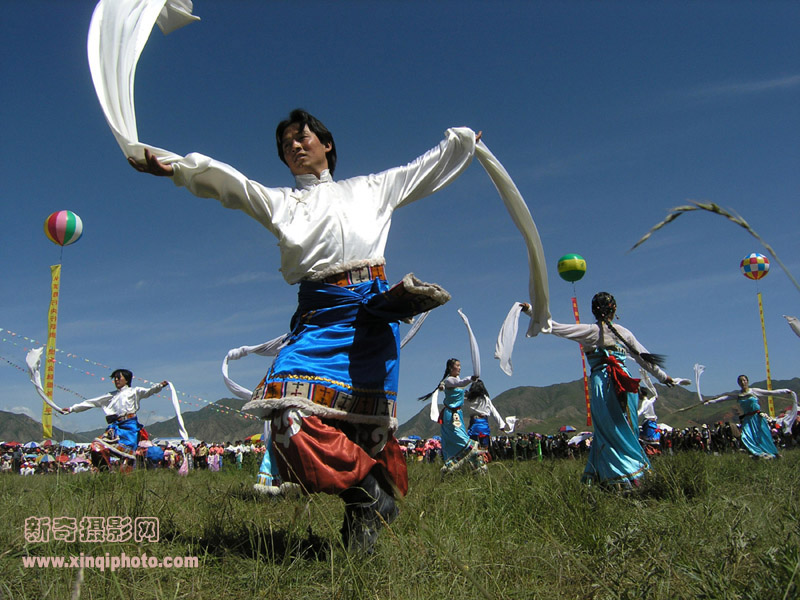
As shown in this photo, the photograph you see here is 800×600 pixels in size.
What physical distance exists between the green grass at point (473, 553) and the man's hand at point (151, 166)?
5.37 ft

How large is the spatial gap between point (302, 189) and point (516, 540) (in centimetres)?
214

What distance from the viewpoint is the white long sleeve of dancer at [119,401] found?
30.3 ft

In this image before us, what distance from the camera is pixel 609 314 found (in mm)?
5898

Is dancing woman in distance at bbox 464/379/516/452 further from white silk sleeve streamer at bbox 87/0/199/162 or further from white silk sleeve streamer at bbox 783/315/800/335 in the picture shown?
white silk sleeve streamer at bbox 87/0/199/162

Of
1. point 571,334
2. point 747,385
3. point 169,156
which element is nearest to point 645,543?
point 169,156

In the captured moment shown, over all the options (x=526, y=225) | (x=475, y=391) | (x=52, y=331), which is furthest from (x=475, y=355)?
(x=52, y=331)

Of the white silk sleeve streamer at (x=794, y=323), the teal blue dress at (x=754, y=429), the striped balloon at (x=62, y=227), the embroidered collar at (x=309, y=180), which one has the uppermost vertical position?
the striped balloon at (x=62, y=227)

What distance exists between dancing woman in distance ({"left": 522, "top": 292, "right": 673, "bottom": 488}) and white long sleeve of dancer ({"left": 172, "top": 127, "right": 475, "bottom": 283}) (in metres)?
3.09

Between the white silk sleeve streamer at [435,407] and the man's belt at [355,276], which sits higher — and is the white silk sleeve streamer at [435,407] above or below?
below

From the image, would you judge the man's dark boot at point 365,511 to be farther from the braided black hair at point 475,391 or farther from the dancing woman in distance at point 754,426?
the dancing woman in distance at point 754,426

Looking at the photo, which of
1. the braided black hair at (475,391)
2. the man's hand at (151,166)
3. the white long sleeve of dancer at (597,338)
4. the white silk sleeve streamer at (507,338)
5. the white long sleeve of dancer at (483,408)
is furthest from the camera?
the white long sleeve of dancer at (483,408)

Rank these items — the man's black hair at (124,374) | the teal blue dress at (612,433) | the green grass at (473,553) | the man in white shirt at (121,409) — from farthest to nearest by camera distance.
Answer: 1. the man's black hair at (124,374)
2. the man in white shirt at (121,409)
3. the teal blue dress at (612,433)
4. the green grass at (473,553)

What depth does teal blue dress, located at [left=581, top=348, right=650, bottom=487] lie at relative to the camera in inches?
210

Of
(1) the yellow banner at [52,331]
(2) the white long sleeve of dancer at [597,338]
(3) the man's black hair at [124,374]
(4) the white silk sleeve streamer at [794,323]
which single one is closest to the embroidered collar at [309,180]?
(4) the white silk sleeve streamer at [794,323]
